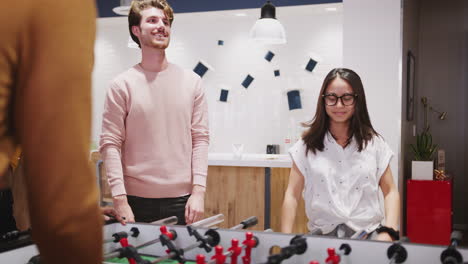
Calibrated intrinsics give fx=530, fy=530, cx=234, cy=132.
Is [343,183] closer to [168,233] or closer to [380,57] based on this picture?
[168,233]

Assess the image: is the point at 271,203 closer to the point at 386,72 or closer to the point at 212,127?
the point at 386,72

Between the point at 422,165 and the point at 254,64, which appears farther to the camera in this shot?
the point at 254,64

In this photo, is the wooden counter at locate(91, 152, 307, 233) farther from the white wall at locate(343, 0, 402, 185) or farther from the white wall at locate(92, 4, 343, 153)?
the white wall at locate(92, 4, 343, 153)

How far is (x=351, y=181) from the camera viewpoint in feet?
7.27

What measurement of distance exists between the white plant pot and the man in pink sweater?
3361 mm

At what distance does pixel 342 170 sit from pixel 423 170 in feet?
10.9

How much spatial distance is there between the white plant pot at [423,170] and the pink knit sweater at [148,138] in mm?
3377

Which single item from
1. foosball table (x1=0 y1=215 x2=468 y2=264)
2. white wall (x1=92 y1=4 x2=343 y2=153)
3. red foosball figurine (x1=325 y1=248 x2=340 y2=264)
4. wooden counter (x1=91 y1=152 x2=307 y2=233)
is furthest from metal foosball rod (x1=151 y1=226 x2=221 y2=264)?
white wall (x1=92 y1=4 x2=343 y2=153)

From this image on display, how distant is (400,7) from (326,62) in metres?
2.05

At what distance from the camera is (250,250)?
1694 millimetres

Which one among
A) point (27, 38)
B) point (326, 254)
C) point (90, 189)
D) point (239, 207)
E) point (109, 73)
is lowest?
point (239, 207)

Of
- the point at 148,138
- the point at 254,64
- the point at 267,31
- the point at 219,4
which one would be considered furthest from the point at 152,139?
the point at 254,64

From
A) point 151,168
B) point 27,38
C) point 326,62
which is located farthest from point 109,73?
point 27,38

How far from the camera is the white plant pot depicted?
5234 mm
